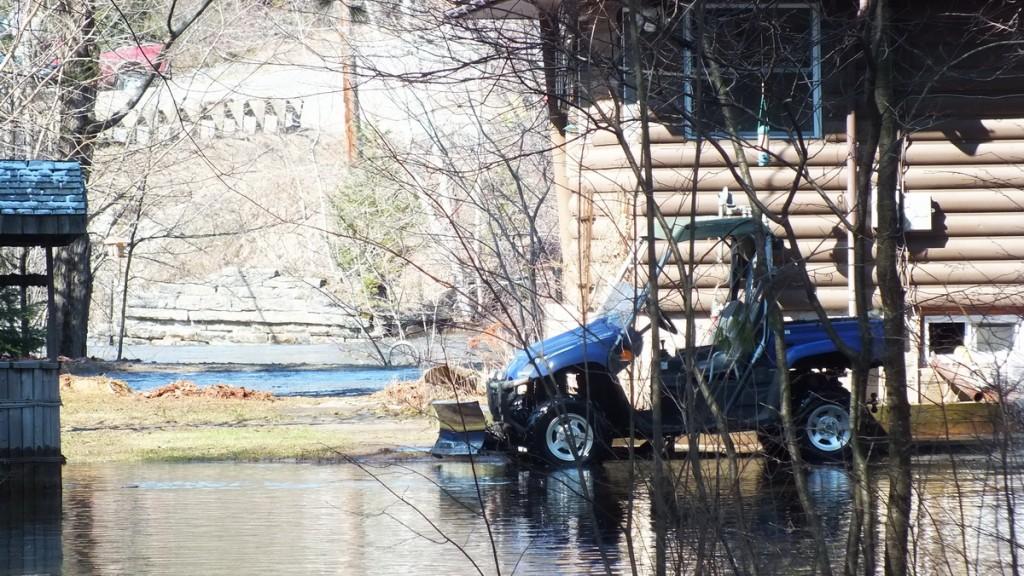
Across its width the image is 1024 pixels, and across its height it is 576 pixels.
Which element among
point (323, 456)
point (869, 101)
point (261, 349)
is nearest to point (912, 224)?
point (323, 456)

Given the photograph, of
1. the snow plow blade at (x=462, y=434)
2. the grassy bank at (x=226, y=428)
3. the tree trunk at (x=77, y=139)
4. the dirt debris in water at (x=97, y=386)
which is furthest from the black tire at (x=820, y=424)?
the dirt debris in water at (x=97, y=386)

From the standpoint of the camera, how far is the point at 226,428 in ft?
55.1

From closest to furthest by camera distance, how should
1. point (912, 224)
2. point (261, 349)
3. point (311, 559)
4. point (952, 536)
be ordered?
1. point (952, 536)
2. point (311, 559)
3. point (912, 224)
4. point (261, 349)

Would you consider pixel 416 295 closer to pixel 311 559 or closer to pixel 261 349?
pixel 261 349

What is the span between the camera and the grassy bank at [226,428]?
1470 centimetres

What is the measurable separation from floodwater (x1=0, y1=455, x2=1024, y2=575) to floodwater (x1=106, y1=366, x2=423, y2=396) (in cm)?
920

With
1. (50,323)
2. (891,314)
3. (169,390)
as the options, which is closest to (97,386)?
(169,390)

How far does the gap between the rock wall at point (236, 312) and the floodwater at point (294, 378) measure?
1061cm

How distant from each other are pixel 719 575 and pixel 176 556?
4694 millimetres

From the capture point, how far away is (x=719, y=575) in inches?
213

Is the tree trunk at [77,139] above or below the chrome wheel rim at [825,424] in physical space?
above

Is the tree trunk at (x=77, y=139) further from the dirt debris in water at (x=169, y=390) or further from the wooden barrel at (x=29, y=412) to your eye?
the wooden barrel at (x=29, y=412)

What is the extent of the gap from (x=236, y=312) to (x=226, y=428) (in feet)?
74.7

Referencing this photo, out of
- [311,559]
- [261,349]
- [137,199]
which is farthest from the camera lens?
[261,349]
